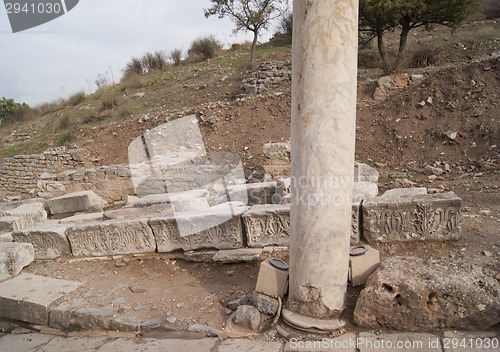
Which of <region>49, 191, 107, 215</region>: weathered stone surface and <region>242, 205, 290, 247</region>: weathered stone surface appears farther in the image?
<region>49, 191, 107, 215</region>: weathered stone surface

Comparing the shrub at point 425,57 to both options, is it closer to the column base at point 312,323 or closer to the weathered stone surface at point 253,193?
the weathered stone surface at point 253,193

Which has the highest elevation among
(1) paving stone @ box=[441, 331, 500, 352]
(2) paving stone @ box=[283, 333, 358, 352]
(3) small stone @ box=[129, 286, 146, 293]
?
(1) paving stone @ box=[441, 331, 500, 352]

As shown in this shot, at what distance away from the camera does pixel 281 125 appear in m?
12.1

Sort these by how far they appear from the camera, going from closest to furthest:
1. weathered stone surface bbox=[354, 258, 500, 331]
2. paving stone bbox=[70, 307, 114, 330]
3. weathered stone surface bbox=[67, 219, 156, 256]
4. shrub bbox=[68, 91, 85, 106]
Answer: weathered stone surface bbox=[354, 258, 500, 331] → paving stone bbox=[70, 307, 114, 330] → weathered stone surface bbox=[67, 219, 156, 256] → shrub bbox=[68, 91, 85, 106]

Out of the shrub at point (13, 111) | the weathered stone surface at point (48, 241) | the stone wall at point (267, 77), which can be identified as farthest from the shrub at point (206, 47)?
the weathered stone surface at point (48, 241)

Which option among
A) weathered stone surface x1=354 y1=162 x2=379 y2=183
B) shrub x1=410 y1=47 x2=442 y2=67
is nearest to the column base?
weathered stone surface x1=354 y1=162 x2=379 y2=183

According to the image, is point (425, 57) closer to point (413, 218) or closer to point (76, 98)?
point (413, 218)

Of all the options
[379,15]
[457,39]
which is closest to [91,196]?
[379,15]

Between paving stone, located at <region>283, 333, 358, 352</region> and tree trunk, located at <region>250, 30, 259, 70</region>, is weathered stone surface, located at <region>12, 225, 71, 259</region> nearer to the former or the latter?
paving stone, located at <region>283, 333, 358, 352</region>

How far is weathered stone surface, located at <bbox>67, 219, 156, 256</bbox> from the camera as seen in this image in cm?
432

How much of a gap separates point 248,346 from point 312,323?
546 millimetres

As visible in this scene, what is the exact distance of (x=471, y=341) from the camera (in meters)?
2.16

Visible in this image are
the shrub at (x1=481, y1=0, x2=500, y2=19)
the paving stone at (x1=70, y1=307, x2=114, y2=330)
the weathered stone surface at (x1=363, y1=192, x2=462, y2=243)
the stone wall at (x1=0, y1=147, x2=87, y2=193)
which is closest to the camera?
the paving stone at (x1=70, y1=307, x2=114, y2=330)

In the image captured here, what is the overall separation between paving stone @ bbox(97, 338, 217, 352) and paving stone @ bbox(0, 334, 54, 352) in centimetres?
74
